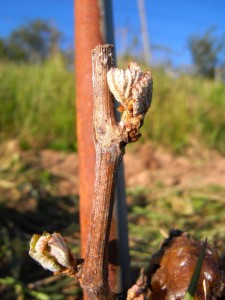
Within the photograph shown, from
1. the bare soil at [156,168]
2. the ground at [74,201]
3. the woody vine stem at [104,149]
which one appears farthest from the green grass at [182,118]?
the woody vine stem at [104,149]

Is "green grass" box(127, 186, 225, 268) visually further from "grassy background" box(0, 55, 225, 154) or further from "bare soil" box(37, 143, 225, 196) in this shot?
"grassy background" box(0, 55, 225, 154)

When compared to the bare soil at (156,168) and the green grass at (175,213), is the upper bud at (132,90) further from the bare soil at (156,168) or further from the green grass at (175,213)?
the bare soil at (156,168)

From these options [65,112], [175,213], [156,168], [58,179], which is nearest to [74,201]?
[58,179]

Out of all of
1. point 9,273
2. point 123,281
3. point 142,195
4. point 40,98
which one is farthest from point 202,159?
point 123,281

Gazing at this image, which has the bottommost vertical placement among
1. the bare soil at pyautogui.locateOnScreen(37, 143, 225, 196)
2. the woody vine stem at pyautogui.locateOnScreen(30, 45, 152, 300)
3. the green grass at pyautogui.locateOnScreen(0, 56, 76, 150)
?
the woody vine stem at pyautogui.locateOnScreen(30, 45, 152, 300)

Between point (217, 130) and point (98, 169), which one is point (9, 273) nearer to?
point (98, 169)

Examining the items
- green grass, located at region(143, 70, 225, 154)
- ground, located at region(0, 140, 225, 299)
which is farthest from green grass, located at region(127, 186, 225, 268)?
green grass, located at region(143, 70, 225, 154)
